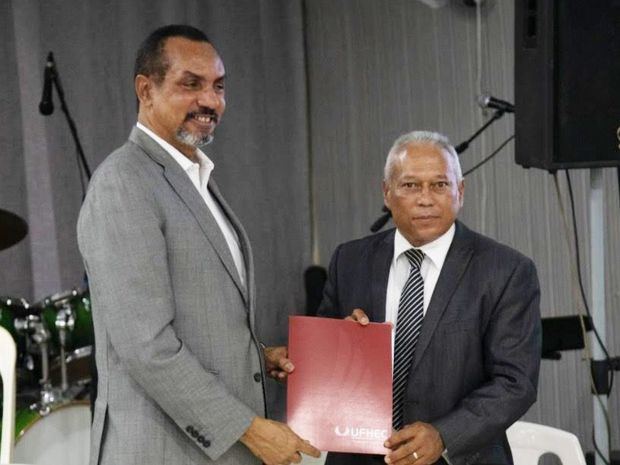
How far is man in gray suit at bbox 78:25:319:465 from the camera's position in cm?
224

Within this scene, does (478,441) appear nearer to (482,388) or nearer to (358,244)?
(482,388)

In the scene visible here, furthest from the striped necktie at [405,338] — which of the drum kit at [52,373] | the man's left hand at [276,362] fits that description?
the drum kit at [52,373]

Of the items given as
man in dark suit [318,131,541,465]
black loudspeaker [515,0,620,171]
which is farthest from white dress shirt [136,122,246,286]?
black loudspeaker [515,0,620,171]

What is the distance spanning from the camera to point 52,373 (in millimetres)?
4441

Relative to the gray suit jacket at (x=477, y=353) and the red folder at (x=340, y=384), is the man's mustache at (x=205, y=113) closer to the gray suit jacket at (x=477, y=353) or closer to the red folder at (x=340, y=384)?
the red folder at (x=340, y=384)

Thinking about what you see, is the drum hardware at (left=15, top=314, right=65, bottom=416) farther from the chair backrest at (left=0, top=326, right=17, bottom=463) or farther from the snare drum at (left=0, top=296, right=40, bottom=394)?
the chair backrest at (left=0, top=326, right=17, bottom=463)

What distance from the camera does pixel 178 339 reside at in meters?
2.28

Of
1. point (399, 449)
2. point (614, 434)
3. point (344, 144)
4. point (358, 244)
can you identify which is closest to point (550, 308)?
point (614, 434)

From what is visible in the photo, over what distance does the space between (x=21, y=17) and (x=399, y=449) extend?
3.57 meters

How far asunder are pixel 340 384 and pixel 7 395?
95cm

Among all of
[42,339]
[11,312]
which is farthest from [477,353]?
[11,312]

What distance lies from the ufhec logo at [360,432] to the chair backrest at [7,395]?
89 cm

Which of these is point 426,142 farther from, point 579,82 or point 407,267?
point 579,82

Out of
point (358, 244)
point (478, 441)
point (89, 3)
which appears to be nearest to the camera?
point (478, 441)
